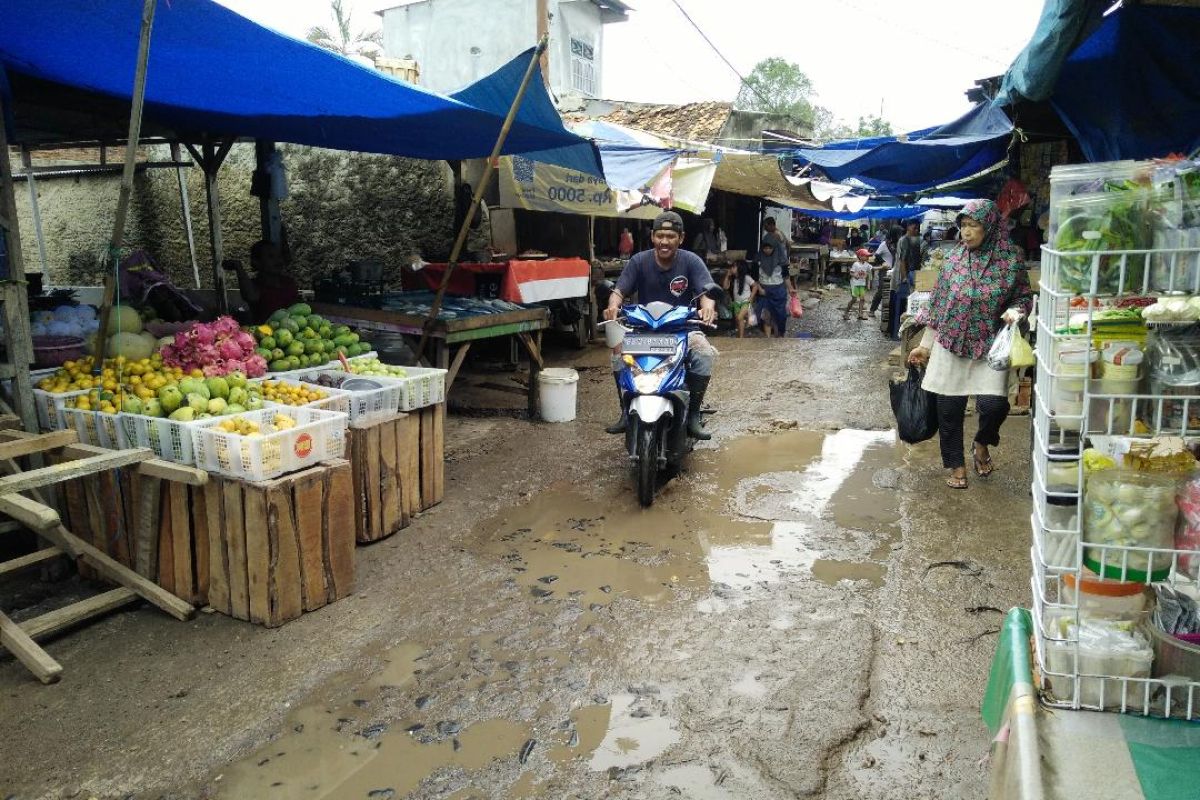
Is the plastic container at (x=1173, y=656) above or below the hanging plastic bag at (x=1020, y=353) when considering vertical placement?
below

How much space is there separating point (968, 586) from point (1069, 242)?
279 cm

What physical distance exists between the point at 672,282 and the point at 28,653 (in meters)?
4.39

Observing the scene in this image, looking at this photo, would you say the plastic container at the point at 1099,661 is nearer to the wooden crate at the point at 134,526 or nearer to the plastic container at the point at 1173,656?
the plastic container at the point at 1173,656

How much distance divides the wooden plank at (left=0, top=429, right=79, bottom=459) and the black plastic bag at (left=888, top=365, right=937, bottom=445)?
5112 mm

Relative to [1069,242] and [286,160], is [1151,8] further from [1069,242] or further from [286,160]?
[286,160]

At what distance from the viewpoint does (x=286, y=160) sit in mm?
12195

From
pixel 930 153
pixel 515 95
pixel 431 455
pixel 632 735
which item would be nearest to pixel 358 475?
pixel 431 455

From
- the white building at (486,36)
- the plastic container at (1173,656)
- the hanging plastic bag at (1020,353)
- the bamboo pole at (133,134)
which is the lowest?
the plastic container at (1173,656)

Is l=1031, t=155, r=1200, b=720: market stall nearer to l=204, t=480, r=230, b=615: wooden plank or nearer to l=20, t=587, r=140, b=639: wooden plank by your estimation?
l=204, t=480, r=230, b=615: wooden plank

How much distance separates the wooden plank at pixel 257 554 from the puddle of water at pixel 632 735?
1724 mm

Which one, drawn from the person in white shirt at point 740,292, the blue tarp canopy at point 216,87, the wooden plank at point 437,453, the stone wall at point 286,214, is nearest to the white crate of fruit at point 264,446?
the wooden plank at point 437,453

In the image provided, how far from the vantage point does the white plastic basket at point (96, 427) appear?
4211mm

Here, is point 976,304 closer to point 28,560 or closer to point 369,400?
point 369,400

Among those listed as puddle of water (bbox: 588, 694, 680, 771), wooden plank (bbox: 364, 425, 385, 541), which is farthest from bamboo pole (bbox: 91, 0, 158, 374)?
puddle of water (bbox: 588, 694, 680, 771)
